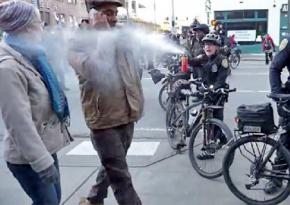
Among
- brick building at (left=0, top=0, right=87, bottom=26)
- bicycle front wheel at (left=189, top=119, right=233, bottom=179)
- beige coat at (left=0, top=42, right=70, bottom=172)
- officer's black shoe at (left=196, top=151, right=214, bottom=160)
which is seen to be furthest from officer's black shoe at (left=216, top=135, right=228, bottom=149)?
beige coat at (left=0, top=42, right=70, bottom=172)

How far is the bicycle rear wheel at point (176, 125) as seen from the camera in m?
6.15

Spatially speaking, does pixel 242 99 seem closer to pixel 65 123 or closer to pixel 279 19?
pixel 65 123

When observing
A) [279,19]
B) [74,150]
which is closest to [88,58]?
[74,150]

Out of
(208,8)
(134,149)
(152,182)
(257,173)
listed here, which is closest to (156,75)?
(134,149)

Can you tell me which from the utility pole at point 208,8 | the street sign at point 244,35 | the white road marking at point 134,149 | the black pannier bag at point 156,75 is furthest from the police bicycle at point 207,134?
the utility pole at point 208,8

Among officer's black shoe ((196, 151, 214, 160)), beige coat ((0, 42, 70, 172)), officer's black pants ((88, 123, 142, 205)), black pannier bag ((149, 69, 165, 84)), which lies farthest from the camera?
black pannier bag ((149, 69, 165, 84))

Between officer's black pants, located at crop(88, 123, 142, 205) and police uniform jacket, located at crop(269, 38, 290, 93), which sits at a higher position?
police uniform jacket, located at crop(269, 38, 290, 93)

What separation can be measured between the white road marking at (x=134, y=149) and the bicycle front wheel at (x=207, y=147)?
41.5 inches

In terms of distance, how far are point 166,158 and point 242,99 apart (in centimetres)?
515

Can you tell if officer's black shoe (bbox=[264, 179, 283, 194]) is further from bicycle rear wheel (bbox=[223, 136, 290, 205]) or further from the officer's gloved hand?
the officer's gloved hand

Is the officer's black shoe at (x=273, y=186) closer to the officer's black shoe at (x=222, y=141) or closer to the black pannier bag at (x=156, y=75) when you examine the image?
the officer's black shoe at (x=222, y=141)

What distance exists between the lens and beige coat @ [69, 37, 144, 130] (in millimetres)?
3328

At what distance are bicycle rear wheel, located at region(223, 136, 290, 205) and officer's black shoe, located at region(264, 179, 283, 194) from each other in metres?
0.03

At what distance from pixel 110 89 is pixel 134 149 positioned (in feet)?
10.4
